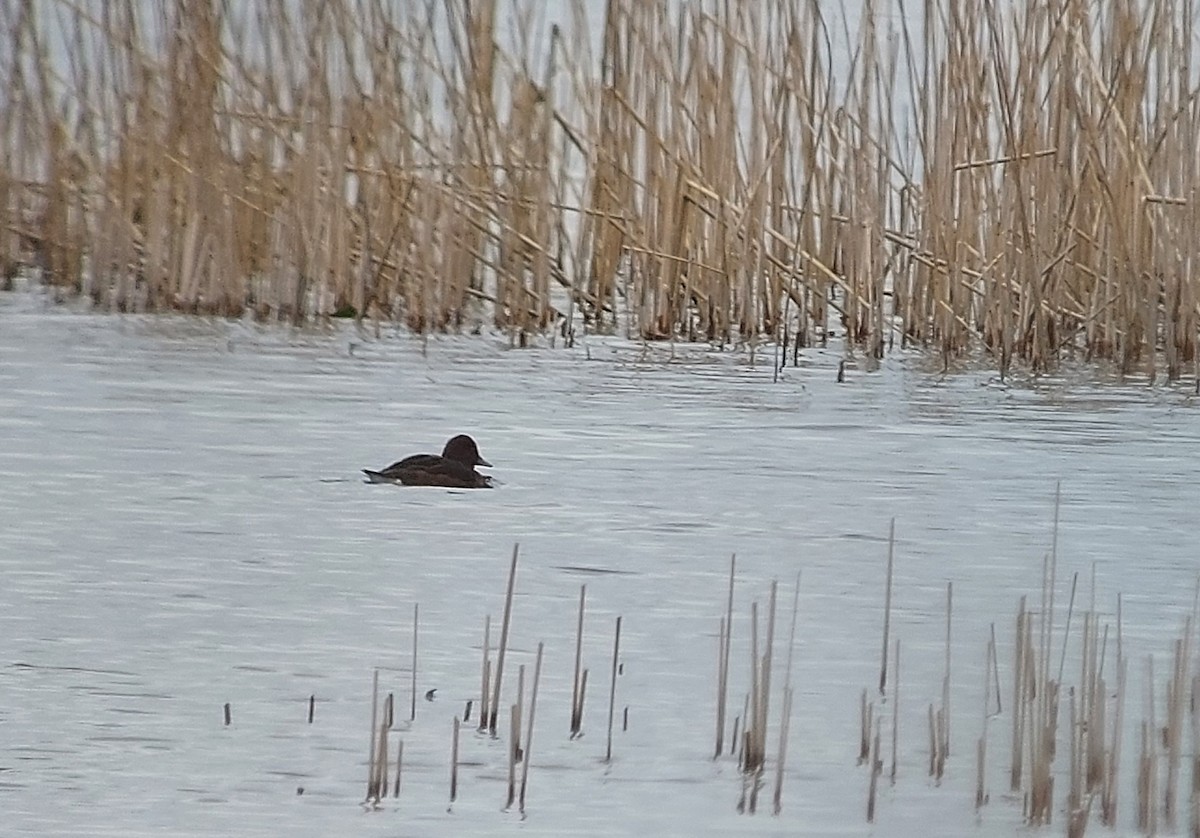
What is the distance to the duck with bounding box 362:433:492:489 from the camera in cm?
418

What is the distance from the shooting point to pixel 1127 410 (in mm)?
5320

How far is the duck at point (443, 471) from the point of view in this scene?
13.7ft

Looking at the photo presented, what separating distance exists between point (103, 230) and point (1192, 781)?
4581 mm

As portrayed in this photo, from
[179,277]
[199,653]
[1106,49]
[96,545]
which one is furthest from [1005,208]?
[199,653]

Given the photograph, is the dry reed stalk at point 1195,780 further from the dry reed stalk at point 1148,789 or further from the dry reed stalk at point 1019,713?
the dry reed stalk at point 1019,713

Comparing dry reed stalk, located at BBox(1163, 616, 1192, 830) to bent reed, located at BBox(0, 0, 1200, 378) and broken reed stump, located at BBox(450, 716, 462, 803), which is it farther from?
bent reed, located at BBox(0, 0, 1200, 378)

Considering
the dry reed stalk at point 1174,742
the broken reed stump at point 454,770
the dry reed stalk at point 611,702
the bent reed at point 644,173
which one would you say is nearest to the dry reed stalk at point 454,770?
the broken reed stump at point 454,770

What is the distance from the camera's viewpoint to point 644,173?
6047mm

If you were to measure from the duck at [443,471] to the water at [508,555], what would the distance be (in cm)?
3

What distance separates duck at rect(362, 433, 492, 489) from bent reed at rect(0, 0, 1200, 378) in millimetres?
1746

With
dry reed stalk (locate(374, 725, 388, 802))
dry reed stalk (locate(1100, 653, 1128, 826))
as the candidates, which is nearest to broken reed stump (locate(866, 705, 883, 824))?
dry reed stalk (locate(1100, 653, 1128, 826))

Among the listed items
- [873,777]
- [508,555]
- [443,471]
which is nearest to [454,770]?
[873,777]

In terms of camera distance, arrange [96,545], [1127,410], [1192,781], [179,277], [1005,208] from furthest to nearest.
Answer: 1. [179,277]
2. [1005,208]
3. [1127,410]
4. [96,545]
5. [1192,781]

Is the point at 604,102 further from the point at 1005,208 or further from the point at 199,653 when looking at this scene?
the point at 199,653
